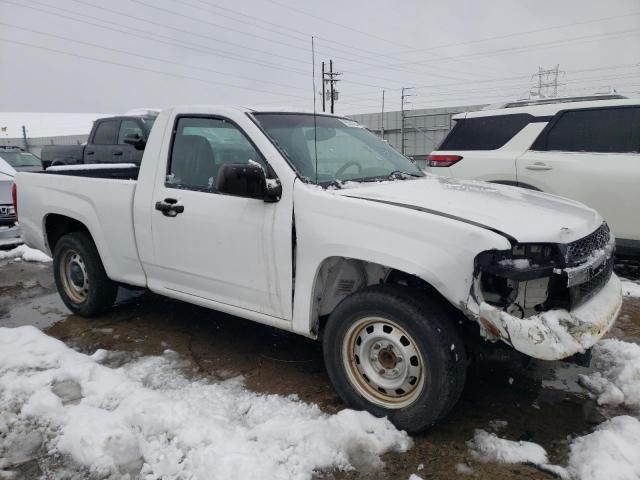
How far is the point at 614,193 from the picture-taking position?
526cm

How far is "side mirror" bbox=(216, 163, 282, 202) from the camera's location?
2.81 metres

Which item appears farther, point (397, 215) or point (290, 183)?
point (290, 183)

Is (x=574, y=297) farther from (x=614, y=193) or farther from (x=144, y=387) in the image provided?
(x=614, y=193)

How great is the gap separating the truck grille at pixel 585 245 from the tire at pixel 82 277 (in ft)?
12.4

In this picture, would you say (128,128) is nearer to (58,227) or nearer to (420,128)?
(58,227)

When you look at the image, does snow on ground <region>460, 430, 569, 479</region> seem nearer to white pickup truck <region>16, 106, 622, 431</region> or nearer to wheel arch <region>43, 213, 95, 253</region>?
white pickup truck <region>16, 106, 622, 431</region>

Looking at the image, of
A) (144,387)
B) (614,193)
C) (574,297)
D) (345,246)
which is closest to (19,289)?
(144,387)

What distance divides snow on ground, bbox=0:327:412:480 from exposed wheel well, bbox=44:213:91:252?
1.62 m

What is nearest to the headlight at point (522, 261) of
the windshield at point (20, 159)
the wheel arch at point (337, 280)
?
the wheel arch at point (337, 280)

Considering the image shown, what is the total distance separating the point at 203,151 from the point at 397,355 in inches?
81.0

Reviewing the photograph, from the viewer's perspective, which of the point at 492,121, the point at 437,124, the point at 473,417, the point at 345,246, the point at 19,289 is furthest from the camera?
the point at 437,124

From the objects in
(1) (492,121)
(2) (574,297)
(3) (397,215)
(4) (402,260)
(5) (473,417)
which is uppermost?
(1) (492,121)

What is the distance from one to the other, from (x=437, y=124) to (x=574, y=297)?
12327mm

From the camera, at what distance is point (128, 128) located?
416 inches
